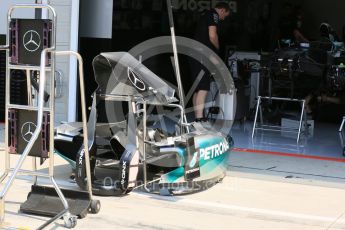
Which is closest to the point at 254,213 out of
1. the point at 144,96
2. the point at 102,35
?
the point at 144,96

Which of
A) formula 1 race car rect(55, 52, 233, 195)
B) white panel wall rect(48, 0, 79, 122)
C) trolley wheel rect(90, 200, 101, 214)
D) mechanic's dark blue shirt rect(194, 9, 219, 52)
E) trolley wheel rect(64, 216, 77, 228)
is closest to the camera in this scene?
trolley wheel rect(64, 216, 77, 228)

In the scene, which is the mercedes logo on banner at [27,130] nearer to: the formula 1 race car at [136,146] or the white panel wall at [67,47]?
the formula 1 race car at [136,146]

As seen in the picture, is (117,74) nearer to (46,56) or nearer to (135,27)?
(46,56)

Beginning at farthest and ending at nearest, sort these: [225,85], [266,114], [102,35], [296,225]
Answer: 1. [266,114]
2. [225,85]
3. [102,35]
4. [296,225]

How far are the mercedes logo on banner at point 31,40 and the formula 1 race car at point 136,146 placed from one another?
0.99 meters

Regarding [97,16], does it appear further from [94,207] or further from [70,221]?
[70,221]

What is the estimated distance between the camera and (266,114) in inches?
444

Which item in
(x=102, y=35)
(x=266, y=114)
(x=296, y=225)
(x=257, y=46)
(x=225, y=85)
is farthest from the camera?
(x=257, y=46)

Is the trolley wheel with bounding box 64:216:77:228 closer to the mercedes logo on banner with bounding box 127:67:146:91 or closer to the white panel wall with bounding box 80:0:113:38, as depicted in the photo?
the mercedes logo on banner with bounding box 127:67:146:91

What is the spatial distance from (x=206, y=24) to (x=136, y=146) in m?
4.12

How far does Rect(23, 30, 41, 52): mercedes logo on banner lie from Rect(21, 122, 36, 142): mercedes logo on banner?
1.91 ft

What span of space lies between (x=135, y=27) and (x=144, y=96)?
6300 millimetres

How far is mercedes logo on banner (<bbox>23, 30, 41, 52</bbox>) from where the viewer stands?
5.09 m

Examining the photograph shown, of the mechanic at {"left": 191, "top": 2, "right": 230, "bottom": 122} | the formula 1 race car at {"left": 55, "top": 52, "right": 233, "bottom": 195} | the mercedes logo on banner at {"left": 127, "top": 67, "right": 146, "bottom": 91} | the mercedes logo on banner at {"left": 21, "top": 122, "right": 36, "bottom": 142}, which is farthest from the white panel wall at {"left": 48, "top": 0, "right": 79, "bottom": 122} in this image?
the mercedes logo on banner at {"left": 21, "top": 122, "right": 36, "bottom": 142}
